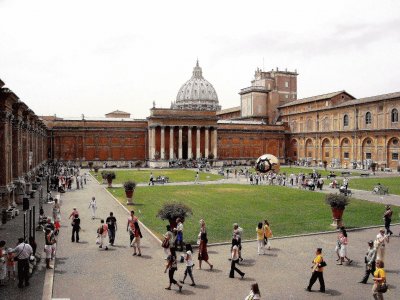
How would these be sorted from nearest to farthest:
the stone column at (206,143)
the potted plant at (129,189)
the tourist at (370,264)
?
the tourist at (370,264)
the potted plant at (129,189)
the stone column at (206,143)

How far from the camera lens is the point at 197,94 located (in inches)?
4734

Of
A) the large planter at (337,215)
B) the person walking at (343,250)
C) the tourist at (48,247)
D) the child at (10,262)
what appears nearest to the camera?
the child at (10,262)

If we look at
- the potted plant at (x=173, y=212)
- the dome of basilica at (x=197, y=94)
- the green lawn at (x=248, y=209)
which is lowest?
the green lawn at (x=248, y=209)

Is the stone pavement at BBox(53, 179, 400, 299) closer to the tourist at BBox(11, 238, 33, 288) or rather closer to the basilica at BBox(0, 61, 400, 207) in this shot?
the tourist at BBox(11, 238, 33, 288)

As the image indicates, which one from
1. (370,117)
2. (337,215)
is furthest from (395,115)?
(337,215)

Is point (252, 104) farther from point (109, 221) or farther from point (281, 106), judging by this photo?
point (109, 221)

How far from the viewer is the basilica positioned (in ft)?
199

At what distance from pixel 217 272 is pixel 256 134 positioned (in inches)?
2738

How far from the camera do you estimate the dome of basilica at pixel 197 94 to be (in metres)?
119

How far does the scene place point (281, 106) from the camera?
3388 inches

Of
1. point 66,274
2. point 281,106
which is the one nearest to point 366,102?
point 281,106

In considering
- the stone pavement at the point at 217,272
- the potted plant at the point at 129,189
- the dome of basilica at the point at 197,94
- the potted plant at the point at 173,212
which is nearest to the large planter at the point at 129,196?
the potted plant at the point at 129,189

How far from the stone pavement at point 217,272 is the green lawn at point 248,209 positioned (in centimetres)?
195

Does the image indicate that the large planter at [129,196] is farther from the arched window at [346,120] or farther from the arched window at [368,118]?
the arched window at [346,120]
